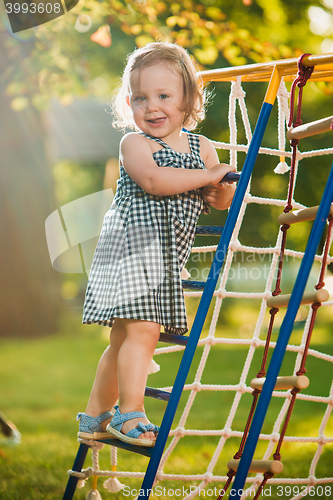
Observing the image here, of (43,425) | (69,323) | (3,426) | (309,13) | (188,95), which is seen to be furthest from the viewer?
(69,323)

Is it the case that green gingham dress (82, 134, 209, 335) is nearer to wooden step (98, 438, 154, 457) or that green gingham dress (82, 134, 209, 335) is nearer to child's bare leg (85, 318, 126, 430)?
child's bare leg (85, 318, 126, 430)

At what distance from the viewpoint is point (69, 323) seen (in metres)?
8.51

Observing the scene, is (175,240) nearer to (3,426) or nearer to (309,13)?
(3,426)

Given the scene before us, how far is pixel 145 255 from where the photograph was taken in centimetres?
136

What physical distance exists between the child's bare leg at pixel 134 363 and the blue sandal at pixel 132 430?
11 mm

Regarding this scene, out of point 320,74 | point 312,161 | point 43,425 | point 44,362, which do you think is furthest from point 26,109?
point 320,74

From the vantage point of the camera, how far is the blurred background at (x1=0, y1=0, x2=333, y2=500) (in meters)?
3.51

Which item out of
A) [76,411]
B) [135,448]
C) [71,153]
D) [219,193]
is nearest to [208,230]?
[219,193]

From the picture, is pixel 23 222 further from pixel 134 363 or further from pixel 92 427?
pixel 134 363

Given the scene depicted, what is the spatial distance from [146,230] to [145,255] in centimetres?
7

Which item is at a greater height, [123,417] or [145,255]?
[145,255]

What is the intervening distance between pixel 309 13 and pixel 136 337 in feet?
16.5

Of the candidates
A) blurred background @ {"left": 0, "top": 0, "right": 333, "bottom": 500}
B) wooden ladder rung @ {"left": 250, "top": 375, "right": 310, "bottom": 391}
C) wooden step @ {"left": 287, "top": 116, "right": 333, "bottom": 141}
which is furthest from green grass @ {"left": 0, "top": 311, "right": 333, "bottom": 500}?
wooden step @ {"left": 287, "top": 116, "right": 333, "bottom": 141}

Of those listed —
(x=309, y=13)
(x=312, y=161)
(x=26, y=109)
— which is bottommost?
(x=312, y=161)
